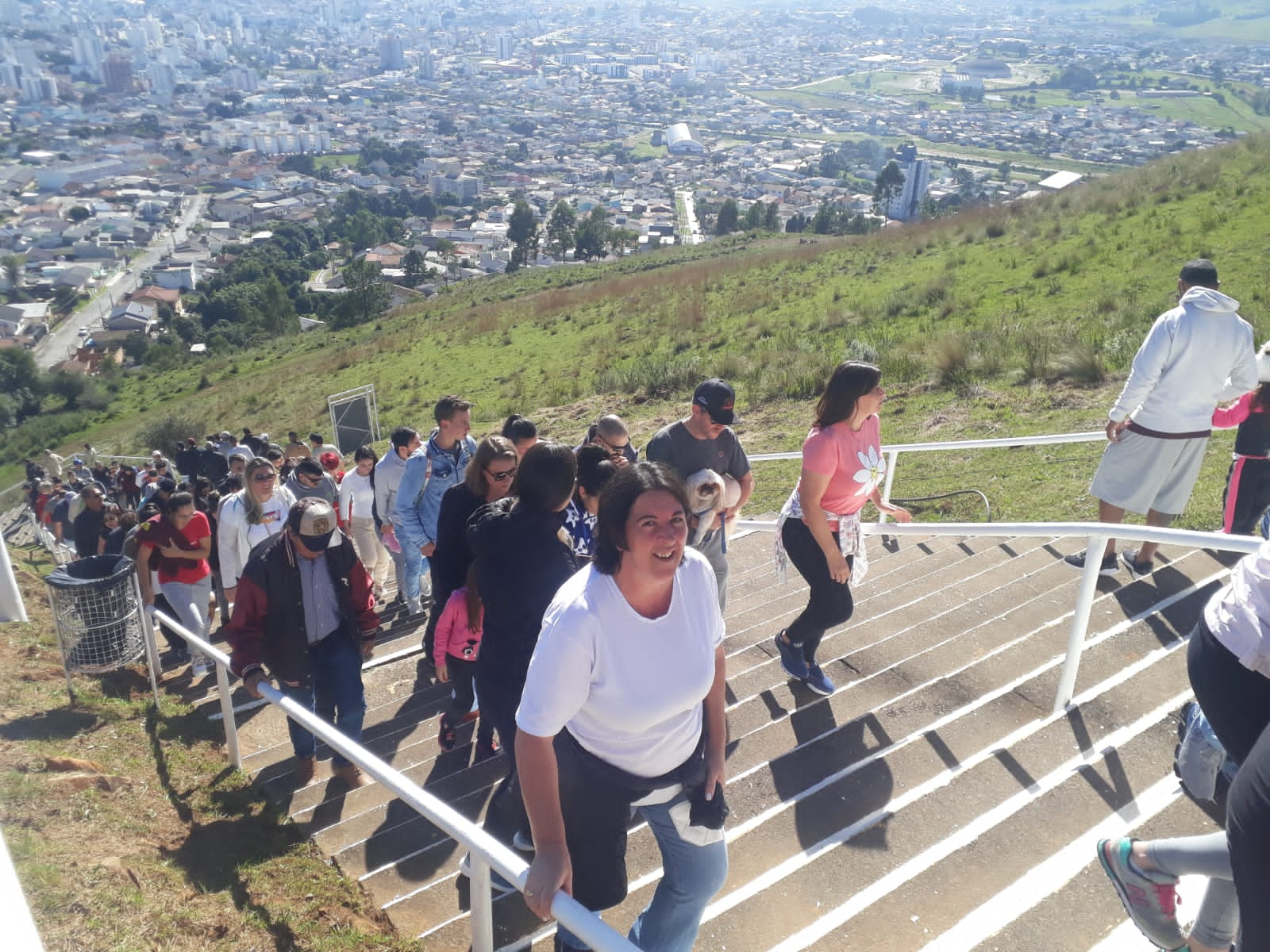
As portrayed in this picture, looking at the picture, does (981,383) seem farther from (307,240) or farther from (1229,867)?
(307,240)

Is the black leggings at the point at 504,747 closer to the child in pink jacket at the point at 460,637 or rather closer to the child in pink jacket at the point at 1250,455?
the child in pink jacket at the point at 460,637

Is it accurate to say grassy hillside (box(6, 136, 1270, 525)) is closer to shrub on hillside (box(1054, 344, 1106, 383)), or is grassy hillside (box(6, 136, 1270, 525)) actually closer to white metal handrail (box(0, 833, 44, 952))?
shrub on hillside (box(1054, 344, 1106, 383))

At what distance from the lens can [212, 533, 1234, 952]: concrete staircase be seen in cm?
281

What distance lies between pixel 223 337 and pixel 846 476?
5691cm

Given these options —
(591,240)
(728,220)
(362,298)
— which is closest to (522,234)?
(591,240)

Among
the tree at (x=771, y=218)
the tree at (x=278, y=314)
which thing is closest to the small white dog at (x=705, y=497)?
the tree at (x=278, y=314)

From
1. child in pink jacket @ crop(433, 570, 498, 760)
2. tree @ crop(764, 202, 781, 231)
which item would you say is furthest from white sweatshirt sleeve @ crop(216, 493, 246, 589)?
tree @ crop(764, 202, 781, 231)

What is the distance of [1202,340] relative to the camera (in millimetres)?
4488

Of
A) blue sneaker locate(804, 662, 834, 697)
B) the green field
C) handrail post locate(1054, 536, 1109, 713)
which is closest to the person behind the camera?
handrail post locate(1054, 536, 1109, 713)

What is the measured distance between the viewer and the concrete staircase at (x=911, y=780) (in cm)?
281

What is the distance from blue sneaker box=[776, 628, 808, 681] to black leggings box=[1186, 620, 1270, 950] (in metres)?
2.25

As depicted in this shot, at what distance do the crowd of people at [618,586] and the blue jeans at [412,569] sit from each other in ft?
0.07

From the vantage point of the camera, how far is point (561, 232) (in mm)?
66188

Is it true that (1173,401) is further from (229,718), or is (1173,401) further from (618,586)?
(229,718)
